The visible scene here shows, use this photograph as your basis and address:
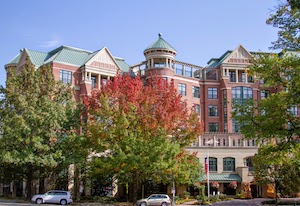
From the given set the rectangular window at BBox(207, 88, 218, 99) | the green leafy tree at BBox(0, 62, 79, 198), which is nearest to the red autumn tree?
the green leafy tree at BBox(0, 62, 79, 198)

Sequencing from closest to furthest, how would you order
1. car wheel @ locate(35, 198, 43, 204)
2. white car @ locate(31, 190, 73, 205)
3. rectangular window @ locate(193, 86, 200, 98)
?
car wheel @ locate(35, 198, 43, 204) < white car @ locate(31, 190, 73, 205) < rectangular window @ locate(193, 86, 200, 98)

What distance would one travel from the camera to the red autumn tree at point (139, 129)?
35.8m

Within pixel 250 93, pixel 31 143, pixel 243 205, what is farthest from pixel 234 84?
pixel 31 143

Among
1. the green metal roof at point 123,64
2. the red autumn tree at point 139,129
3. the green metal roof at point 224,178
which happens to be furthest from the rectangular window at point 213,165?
the green metal roof at point 123,64

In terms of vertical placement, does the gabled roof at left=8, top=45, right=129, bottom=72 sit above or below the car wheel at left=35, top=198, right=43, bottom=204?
above

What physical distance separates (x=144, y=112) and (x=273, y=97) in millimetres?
18830

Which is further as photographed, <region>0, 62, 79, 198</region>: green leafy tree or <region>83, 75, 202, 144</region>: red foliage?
<region>0, 62, 79, 198</region>: green leafy tree

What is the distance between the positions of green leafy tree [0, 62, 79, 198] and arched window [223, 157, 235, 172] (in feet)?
67.6

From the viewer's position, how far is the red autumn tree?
35.8 metres

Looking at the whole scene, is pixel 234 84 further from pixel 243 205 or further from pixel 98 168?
pixel 98 168

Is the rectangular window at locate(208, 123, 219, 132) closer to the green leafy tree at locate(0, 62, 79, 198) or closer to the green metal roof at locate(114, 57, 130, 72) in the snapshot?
the green metal roof at locate(114, 57, 130, 72)

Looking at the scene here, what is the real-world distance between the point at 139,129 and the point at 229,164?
830 inches

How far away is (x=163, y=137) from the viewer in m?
Answer: 36.2

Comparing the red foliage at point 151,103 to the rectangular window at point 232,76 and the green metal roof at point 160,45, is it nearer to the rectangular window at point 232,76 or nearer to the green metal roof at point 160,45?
the green metal roof at point 160,45
